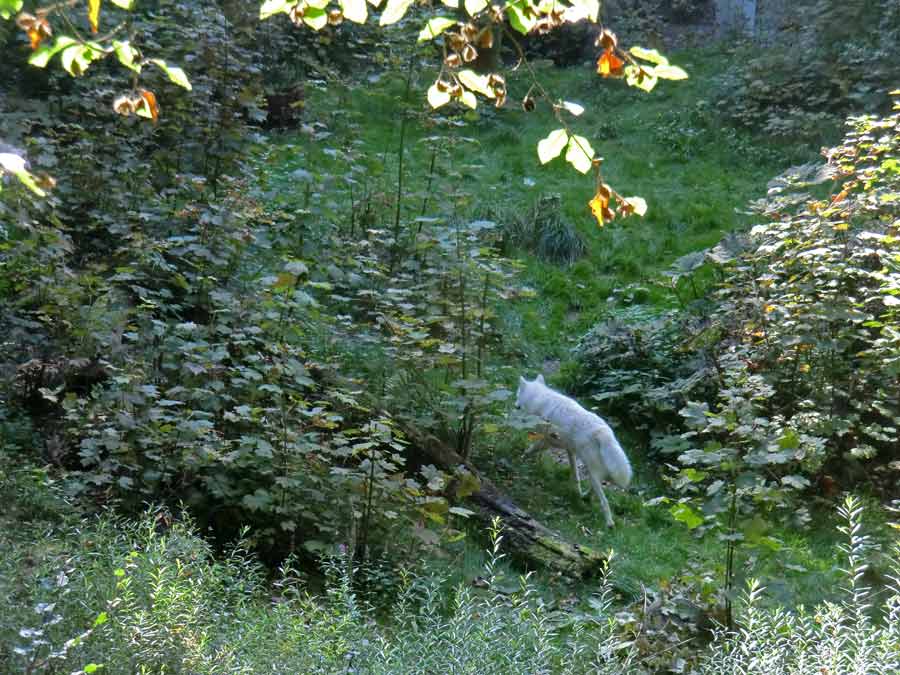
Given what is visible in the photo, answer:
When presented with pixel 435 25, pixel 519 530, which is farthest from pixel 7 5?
pixel 519 530

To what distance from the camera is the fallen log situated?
258 inches

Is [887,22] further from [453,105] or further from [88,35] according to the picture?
[88,35]

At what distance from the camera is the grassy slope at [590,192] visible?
7246mm

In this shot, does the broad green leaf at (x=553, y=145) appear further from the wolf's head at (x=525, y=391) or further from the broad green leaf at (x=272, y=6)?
the wolf's head at (x=525, y=391)

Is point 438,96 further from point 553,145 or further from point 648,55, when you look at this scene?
point 648,55

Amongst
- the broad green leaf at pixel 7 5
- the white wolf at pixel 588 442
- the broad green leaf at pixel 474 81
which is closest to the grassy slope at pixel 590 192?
the white wolf at pixel 588 442

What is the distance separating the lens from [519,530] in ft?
22.3

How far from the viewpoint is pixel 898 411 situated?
747 centimetres

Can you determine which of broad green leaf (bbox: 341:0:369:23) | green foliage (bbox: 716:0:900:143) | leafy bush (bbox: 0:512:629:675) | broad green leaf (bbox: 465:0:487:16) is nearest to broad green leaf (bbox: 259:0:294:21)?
broad green leaf (bbox: 341:0:369:23)

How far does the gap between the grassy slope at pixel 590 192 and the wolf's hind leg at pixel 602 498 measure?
0.36 ft

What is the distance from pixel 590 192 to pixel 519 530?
6.91m

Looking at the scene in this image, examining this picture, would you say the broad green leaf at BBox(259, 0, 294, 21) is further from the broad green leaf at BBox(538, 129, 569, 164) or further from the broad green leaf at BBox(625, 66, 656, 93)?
the broad green leaf at BBox(625, 66, 656, 93)

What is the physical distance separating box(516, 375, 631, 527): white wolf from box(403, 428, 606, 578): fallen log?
0.75m

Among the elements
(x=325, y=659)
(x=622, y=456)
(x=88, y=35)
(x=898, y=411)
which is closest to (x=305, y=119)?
(x=88, y=35)
